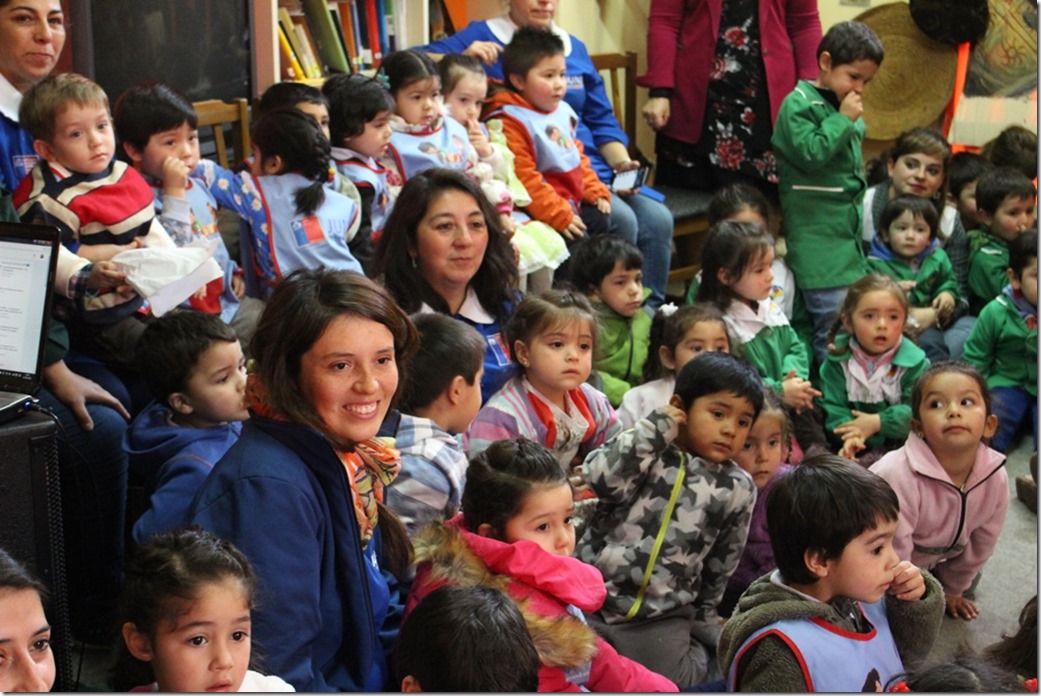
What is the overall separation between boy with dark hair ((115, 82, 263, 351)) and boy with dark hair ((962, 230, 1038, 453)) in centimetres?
215

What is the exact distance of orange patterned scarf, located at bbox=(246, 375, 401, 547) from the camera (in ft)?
5.87

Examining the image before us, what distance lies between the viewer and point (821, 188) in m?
4.30

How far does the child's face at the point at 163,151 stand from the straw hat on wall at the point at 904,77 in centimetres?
325

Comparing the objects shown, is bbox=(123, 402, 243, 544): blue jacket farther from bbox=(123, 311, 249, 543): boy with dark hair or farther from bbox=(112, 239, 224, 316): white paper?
bbox=(112, 239, 224, 316): white paper

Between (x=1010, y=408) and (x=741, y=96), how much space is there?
1598mm

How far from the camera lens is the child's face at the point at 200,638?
1.61 m

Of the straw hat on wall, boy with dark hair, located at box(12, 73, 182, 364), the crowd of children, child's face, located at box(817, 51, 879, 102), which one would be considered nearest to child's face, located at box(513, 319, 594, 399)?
the crowd of children

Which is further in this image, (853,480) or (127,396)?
(127,396)

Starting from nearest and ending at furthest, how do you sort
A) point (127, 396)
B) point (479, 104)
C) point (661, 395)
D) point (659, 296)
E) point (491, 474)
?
point (491, 474) → point (127, 396) → point (661, 395) → point (479, 104) → point (659, 296)

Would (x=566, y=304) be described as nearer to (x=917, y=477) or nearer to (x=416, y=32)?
(x=917, y=477)

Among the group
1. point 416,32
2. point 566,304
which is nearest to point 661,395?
point 566,304

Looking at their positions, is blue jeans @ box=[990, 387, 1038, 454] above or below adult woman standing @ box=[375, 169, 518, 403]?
below

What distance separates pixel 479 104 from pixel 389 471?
7.49 ft

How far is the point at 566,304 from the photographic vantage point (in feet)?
9.16
